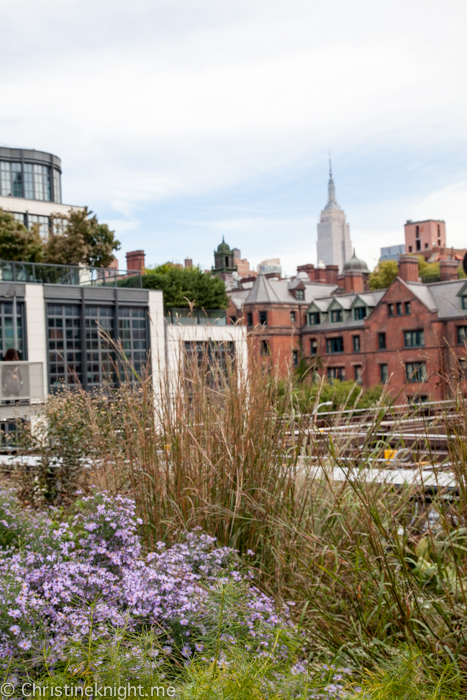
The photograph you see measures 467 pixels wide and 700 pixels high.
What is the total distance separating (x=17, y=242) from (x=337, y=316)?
24.2m

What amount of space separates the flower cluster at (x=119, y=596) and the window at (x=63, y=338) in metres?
17.2

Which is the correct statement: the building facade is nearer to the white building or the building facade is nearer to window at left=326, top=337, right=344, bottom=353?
the white building

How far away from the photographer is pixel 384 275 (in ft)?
188

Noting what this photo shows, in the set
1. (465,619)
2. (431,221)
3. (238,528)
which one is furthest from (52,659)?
(431,221)

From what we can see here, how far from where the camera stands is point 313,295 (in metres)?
48.0

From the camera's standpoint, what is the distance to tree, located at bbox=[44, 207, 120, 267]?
24.2 metres

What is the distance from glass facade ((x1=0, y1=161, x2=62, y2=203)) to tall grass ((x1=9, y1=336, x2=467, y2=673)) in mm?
37076

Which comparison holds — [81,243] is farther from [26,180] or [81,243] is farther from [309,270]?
[309,270]

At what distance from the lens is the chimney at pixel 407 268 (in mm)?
40812

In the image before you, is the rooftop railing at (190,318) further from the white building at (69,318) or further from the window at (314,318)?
the window at (314,318)

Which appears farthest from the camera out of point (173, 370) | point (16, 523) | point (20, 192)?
point (20, 192)

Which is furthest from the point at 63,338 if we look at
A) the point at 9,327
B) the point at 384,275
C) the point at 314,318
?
the point at 384,275

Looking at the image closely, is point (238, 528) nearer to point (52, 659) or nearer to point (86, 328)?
point (52, 659)

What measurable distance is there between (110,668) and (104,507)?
97cm
